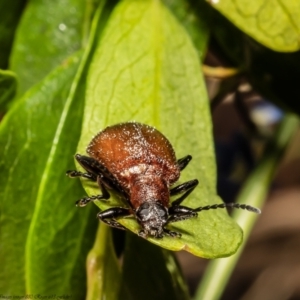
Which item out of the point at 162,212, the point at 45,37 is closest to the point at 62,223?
the point at 162,212

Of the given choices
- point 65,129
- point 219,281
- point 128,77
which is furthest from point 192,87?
point 219,281

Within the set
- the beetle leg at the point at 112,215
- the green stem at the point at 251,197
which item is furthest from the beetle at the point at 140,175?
the green stem at the point at 251,197

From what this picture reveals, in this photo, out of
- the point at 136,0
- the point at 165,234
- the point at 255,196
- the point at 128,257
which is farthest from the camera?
the point at 255,196

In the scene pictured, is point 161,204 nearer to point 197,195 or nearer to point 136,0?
point 197,195

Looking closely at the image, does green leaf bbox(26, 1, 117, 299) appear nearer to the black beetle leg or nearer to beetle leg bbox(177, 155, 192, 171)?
the black beetle leg

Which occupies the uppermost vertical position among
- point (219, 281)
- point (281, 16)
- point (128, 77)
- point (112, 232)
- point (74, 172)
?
point (281, 16)

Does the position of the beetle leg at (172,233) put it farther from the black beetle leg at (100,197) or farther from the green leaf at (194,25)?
the green leaf at (194,25)

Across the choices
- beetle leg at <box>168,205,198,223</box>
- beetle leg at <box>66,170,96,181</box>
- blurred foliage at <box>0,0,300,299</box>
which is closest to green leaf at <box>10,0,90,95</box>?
blurred foliage at <box>0,0,300,299</box>
